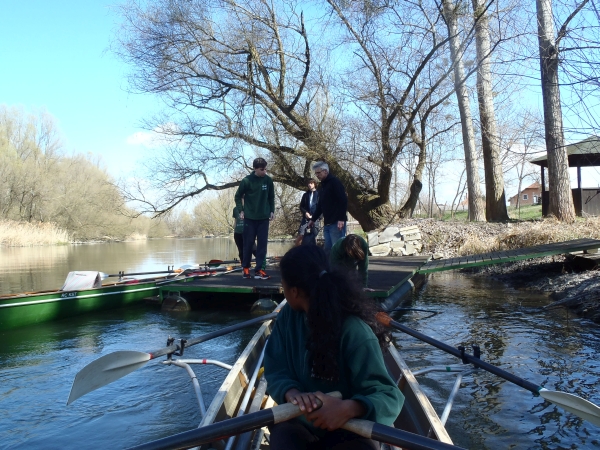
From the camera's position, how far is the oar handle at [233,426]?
1997 mm

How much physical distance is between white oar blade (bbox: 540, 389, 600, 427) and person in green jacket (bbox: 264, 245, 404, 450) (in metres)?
1.13

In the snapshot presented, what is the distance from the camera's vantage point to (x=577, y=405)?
262cm

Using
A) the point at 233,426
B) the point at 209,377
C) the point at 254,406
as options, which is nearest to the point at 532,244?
the point at 209,377

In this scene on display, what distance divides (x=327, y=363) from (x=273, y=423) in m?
0.32

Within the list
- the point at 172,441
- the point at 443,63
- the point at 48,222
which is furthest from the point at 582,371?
the point at 48,222

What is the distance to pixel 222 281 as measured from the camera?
895cm

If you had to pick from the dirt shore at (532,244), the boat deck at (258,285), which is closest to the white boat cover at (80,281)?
the boat deck at (258,285)

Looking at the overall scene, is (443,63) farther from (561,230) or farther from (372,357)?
(372,357)

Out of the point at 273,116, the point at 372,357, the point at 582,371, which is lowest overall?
the point at 582,371

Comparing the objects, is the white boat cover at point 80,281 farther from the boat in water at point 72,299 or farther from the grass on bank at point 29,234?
the grass on bank at point 29,234

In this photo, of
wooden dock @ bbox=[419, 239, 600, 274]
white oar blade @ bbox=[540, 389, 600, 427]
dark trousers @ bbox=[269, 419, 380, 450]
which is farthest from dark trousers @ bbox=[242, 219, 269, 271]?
dark trousers @ bbox=[269, 419, 380, 450]

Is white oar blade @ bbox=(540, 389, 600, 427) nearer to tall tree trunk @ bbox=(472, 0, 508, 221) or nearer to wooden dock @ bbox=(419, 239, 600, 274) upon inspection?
wooden dock @ bbox=(419, 239, 600, 274)

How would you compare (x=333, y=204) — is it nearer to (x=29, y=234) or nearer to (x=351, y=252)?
(x=351, y=252)

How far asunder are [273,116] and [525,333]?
42.1 ft
